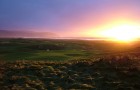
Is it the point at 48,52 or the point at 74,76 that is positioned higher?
the point at 74,76

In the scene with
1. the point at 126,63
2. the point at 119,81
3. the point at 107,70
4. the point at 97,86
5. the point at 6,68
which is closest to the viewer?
the point at 97,86

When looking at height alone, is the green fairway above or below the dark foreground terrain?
below

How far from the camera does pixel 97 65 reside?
88.1 ft

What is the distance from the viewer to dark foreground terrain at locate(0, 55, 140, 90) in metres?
19.7

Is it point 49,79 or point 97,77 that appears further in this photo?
point 97,77

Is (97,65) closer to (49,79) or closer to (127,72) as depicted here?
(127,72)

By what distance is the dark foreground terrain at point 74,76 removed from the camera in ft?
64.6

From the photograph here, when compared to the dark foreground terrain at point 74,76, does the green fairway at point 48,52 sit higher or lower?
lower

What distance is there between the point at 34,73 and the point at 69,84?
4.23 metres

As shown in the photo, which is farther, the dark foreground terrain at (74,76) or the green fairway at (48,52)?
the green fairway at (48,52)

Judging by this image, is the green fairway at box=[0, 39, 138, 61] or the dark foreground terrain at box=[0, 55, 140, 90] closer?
the dark foreground terrain at box=[0, 55, 140, 90]

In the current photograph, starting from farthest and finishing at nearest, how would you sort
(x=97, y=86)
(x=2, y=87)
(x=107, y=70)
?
(x=107, y=70) → (x=97, y=86) → (x=2, y=87)

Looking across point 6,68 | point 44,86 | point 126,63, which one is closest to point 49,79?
point 44,86

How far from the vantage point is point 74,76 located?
22.8 metres
